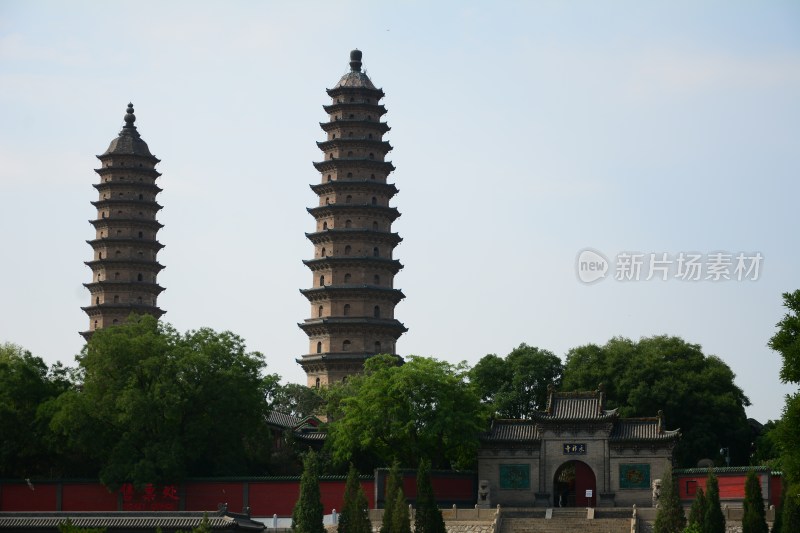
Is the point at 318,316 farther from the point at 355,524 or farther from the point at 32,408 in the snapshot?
the point at 355,524

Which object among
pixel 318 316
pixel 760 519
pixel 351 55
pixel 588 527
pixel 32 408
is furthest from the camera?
pixel 351 55

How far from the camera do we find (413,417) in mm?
50031


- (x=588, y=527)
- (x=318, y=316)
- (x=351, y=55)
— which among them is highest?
(x=351, y=55)

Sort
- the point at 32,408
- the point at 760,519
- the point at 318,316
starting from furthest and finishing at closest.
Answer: the point at 318,316 → the point at 32,408 → the point at 760,519

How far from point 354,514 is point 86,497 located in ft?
43.6

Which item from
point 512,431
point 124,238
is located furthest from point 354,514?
point 124,238

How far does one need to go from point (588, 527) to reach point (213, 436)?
13740 millimetres

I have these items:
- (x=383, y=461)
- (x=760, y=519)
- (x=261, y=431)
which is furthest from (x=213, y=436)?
(x=760, y=519)

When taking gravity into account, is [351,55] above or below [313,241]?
above

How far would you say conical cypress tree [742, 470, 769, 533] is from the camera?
38594 mm

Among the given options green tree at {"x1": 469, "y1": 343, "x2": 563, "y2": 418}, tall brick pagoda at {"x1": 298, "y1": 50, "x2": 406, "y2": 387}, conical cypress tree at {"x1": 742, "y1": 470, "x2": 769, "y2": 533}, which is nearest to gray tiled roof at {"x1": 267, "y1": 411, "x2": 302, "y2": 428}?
tall brick pagoda at {"x1": 298, "y1": 50, "x2": 406, "y2": 387}

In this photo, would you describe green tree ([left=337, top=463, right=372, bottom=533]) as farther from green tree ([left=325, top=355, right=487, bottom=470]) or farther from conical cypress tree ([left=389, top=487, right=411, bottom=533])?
green tree ([left=325, top=355, right=487, bottom=470])

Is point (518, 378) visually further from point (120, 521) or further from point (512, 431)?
point (120, 521)

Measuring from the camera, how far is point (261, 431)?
5203 centimetres
